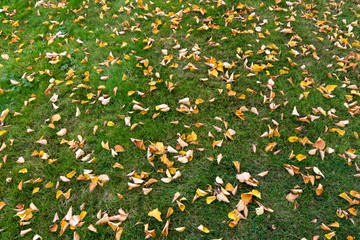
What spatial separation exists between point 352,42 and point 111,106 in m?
3.99

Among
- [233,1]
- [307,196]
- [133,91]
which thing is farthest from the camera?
[233,1]

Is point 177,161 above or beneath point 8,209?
above

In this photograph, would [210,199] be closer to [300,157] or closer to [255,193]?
[255,193]

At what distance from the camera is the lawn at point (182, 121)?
230 centimetres

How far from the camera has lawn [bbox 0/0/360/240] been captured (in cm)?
230

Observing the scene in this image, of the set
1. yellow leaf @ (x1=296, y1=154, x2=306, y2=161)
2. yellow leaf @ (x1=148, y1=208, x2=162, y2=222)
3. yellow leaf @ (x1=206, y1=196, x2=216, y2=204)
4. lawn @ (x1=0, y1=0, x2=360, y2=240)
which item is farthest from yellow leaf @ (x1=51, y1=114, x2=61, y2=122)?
yellow leaf @ (x1=296, y1=154, x2=306, y2=161)

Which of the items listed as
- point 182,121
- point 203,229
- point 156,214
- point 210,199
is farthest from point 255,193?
point 182,121

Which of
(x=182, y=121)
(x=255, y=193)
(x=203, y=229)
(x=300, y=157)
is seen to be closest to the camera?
(x=203, y=229)

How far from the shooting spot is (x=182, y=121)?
297cm

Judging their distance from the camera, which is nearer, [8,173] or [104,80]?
[8,173]

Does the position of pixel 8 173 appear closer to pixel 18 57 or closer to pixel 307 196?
pixel 18 57

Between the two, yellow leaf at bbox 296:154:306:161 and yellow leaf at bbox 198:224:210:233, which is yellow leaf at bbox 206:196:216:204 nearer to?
yellow leaf at bbox 198:224:210:233

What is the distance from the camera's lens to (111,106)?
10.3 ft

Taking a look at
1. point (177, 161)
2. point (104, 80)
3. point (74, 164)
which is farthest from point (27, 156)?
point (177, 161)
